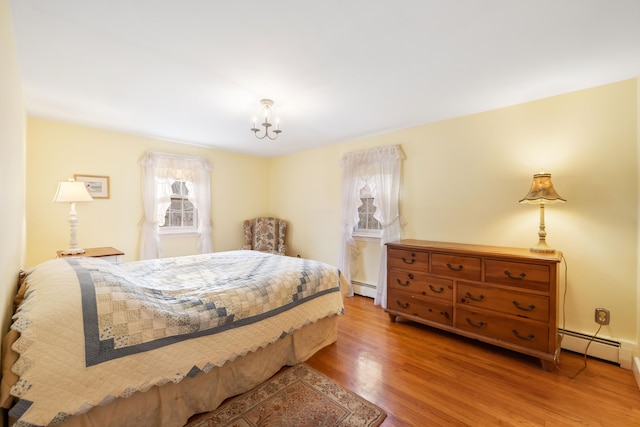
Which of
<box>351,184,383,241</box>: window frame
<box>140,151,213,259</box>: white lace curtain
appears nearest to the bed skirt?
<box>351,184,383,241</box>: window frame

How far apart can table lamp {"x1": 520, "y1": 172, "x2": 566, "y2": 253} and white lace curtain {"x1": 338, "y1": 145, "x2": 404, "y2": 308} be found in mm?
1405

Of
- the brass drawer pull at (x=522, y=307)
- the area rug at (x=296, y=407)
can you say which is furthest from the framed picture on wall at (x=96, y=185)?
the brass drawer pull at (x=522, y=307)

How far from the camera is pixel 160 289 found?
165cm

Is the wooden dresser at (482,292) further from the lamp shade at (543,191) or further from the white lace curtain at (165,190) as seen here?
the white lace curtain at (165,190)

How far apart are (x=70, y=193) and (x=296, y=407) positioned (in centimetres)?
306

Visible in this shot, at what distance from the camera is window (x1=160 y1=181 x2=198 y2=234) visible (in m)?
4.07

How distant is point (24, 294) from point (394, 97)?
9.67 feet

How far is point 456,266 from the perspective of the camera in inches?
97.3

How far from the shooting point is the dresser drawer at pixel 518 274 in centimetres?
205

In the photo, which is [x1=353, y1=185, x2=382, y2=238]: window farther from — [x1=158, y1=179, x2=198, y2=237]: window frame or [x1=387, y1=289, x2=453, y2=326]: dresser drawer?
[x1=158, y1=179, x2=198, y2=237]: window frame

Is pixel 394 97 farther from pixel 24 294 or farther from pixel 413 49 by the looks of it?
pixel 24 294

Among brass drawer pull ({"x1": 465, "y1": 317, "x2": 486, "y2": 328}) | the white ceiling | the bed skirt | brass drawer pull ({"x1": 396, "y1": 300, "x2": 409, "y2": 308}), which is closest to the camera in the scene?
the bed skirt

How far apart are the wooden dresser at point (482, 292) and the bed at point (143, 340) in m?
1.17

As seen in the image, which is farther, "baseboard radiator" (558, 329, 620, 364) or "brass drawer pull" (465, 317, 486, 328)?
"brass drawer pull" (465, 317, 486, 328)
